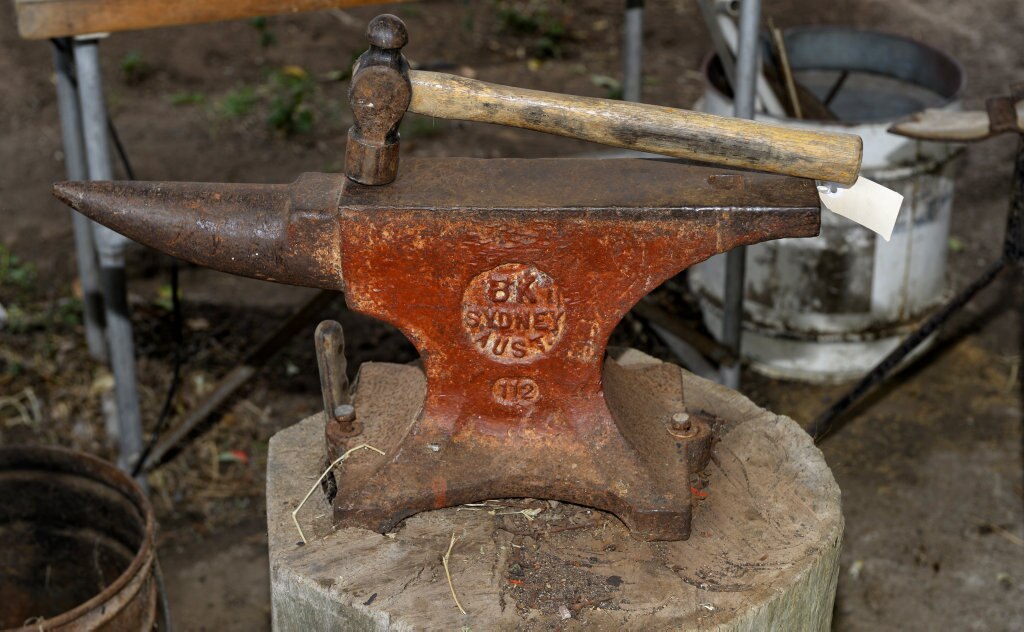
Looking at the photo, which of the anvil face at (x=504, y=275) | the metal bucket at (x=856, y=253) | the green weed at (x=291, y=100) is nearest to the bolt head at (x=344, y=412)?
the anvil face at (x=504, y=275)

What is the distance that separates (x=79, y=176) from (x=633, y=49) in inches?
74.2

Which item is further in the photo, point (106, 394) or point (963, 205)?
point (963, 205)

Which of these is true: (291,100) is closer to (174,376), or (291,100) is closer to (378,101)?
(174,376)

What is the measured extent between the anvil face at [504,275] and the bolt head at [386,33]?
231 millimetres

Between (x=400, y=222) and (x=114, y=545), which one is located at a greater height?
(x=400, y=222)

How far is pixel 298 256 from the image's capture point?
1833 millimetres

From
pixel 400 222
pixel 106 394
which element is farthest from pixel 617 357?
pixel 106 394

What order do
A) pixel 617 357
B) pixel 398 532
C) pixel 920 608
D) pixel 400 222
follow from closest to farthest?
1. pixel 400 222
2. pixel 398 532
3. pixel 617 357
4. pixel 920 608

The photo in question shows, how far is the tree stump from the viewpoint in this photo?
1862 millimetres

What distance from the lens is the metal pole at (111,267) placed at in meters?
2.93

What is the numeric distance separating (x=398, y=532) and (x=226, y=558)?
64.1 inches

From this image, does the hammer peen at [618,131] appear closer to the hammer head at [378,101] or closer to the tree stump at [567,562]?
the hammer head at [378,101]

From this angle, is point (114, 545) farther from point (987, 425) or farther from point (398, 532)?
point (987, 425)

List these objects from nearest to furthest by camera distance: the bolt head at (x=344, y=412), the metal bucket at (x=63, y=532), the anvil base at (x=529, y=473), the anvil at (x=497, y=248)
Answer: the anvil at (x=497, y=248) → the anvil base at (x=529, y=473) → the bolt head at (x=344, y=412) → the metal bucket at (x=63, y=532)
